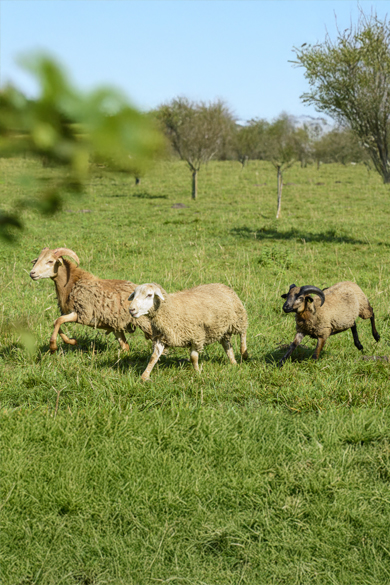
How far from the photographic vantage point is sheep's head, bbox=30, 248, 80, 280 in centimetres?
646

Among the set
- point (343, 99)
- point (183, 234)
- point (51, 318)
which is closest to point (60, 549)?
point (51, 318)

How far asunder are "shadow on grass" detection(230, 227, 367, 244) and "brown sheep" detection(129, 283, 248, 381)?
10.1 meters

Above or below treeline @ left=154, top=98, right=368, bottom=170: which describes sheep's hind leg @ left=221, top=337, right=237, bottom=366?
below

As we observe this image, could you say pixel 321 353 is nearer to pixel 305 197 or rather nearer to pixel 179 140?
pixel 305 197

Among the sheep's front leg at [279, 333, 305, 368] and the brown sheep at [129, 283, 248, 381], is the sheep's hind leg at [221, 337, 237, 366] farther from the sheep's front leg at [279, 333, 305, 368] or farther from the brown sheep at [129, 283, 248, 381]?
the sheep's front leg at [279, 333, 305, 368]

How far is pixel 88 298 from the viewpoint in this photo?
6402mm

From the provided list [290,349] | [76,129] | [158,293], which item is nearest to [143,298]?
[158,293]

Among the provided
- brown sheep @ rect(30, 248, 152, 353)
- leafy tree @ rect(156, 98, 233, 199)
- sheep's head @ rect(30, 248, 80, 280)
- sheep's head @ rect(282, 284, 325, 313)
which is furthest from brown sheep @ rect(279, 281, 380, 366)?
leafy tree @ rect(156, 98, 233, 199)

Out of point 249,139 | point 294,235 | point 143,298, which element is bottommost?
point 294,235

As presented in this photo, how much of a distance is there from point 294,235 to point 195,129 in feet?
57.6

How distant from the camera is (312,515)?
3.60 metres

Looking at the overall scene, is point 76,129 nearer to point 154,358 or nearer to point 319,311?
point 154,358

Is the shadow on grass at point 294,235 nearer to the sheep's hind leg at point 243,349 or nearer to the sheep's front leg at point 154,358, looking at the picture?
the sheep's hind leg at point 243,349

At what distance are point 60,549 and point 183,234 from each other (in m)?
14.0
